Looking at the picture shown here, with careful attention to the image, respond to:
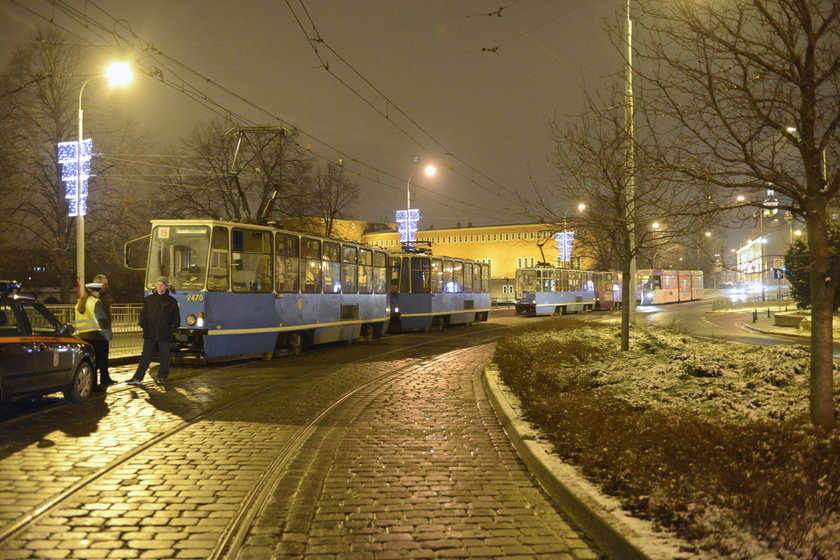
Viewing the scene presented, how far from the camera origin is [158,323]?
40.0ft

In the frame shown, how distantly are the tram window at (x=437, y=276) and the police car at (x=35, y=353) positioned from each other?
19.5m

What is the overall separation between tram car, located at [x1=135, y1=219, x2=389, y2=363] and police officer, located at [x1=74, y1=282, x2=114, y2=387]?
8.19ft

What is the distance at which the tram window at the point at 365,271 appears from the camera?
22344 millimetres

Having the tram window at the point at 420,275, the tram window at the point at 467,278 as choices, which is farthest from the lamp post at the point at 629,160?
the tram window at the point at 467,278

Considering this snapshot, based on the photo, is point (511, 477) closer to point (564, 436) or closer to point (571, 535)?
point (564, 436)

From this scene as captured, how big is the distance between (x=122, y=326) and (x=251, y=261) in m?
13.8

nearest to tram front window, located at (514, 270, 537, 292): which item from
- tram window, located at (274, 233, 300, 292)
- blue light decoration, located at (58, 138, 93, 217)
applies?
tram window, located at (274, 233, 300, 292)

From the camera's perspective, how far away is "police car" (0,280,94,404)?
8.66 metres

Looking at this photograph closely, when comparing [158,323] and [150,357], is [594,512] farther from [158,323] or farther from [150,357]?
[150,357]

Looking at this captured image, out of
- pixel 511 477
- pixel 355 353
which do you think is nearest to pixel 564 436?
pixel 511 477

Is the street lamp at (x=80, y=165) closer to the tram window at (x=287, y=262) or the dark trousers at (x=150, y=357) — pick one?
the tram window at (x=287, y=262)

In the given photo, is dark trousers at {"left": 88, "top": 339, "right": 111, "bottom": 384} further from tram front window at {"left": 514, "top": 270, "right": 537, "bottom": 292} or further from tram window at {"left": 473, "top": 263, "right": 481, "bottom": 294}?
tram front window at {"left": 514, "top": 270, "right": 537, "bottom": 292}

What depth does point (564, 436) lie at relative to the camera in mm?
6984

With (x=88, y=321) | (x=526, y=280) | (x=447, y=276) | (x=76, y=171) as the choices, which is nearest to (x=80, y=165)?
(x=76, y=171)
